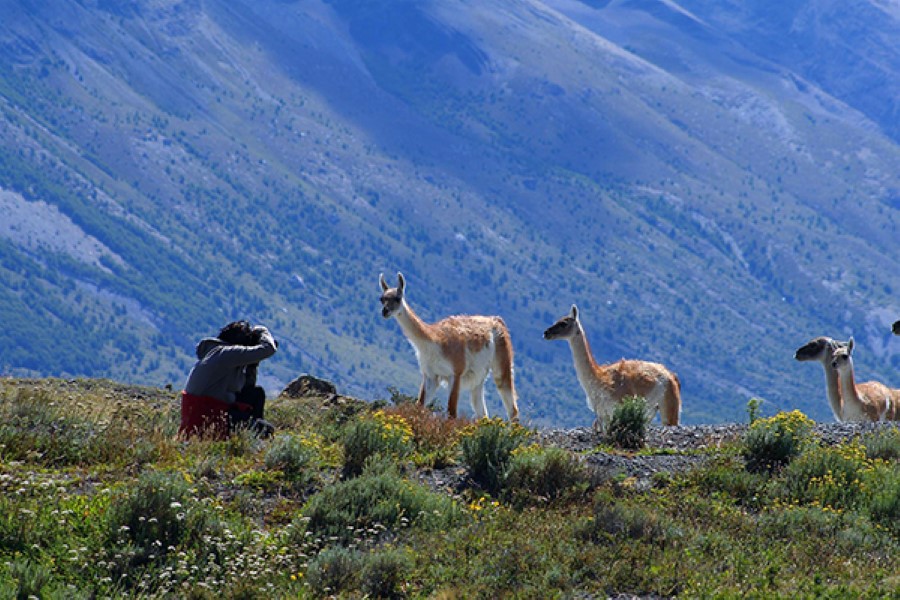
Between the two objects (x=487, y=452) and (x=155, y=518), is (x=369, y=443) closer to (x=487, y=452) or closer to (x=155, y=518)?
(x=487, y=452)

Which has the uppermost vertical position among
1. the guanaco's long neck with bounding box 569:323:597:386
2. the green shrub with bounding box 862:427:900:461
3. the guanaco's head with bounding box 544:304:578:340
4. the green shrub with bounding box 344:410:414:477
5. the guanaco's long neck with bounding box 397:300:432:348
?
the guanaco's head with bounding box 544:304:578:340

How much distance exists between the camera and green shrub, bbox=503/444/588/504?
13125 mm

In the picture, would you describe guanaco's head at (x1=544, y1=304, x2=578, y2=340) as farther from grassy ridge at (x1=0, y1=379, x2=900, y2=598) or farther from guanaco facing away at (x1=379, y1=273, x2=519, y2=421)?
grassy ridge at (x1=0, y1=379, x2=900, y2=598)

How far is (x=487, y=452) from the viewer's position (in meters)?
13.7

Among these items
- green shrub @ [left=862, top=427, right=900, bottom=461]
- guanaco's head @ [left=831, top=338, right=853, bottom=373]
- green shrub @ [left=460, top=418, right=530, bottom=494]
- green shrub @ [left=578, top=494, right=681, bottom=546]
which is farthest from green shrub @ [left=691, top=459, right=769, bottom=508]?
guanaco's head @ [left=831, top=338, right=853, bottom=373]

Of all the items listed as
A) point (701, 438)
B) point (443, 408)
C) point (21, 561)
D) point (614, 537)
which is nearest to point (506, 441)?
point (614, 537)

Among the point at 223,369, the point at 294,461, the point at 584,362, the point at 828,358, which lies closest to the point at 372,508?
the point at 294,461

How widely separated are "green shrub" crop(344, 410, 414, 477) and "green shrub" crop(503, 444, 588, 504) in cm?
117

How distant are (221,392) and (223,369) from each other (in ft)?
0.84

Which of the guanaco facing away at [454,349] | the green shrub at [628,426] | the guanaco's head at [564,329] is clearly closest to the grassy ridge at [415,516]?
the green shrub at [628,426]

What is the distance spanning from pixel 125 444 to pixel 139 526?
2.55 metres

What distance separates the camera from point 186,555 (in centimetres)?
1122

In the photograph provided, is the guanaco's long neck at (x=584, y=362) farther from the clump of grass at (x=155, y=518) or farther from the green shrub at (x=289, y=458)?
the clump of grass at (x=155, y=518)

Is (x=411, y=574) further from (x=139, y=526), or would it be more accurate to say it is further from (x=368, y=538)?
(x=139, y=526)
